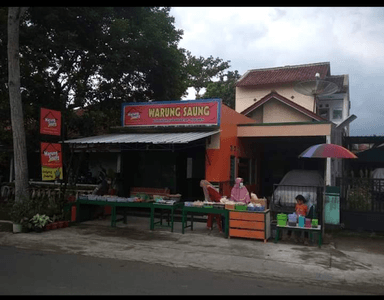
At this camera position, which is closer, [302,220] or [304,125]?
[302,220]

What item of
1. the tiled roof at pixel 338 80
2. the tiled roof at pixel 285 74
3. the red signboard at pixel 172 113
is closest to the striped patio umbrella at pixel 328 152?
the red signboard at pixel 172 113

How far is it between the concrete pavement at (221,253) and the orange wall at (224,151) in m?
2.16

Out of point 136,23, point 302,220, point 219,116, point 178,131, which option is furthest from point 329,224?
point 136,23

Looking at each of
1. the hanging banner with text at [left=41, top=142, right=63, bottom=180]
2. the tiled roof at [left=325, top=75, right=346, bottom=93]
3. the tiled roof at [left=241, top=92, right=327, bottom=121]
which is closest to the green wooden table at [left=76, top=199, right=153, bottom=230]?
the hanging banner with text at [left=41, top=142, right=63, bottom=180]

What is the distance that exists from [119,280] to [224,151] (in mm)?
7143

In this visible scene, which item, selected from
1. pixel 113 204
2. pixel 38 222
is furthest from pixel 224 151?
pixel 38 222

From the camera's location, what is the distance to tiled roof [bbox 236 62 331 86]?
23.0 meters

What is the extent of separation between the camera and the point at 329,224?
32.5 feet

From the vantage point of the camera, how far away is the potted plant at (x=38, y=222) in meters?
9.18

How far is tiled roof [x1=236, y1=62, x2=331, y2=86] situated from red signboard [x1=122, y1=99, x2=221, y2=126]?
1327cm

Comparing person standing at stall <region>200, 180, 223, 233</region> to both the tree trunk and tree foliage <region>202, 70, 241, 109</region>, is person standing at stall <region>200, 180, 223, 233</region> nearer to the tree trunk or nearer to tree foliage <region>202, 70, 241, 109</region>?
the tree trunk

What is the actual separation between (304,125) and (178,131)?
4664mm

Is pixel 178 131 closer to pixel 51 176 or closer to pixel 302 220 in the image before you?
pixel 51 176

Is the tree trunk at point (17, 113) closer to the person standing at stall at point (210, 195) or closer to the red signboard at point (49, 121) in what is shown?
the red signboard at point (49, 121)
